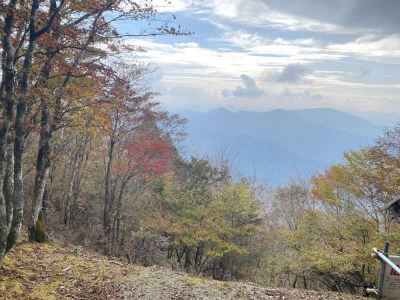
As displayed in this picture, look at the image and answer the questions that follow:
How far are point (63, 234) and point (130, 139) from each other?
18.1 ft

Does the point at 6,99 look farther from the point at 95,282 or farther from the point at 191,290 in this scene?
the point at 191,290

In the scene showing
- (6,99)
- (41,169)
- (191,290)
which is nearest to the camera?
(6,99)

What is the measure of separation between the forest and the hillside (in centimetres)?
83

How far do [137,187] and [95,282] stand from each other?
1417cm

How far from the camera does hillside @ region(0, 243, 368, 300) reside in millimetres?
6250

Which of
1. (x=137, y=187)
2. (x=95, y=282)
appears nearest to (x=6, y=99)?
(x=95, y=282)

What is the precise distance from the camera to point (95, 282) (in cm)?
698

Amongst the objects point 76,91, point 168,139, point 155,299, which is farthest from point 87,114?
point 168,139

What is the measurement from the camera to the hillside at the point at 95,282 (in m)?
6.25

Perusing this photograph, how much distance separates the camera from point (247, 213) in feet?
60.3

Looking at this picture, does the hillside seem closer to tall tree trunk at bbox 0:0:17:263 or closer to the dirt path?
the dirt path

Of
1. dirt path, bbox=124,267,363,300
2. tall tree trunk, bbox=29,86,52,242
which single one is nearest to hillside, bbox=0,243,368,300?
→ dirt path, bbox=124,267,363,300

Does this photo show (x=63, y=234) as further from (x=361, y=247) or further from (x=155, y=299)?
(x=361, y=247)

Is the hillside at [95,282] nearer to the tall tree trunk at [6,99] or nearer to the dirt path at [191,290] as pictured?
the dirt path at [191,290]
